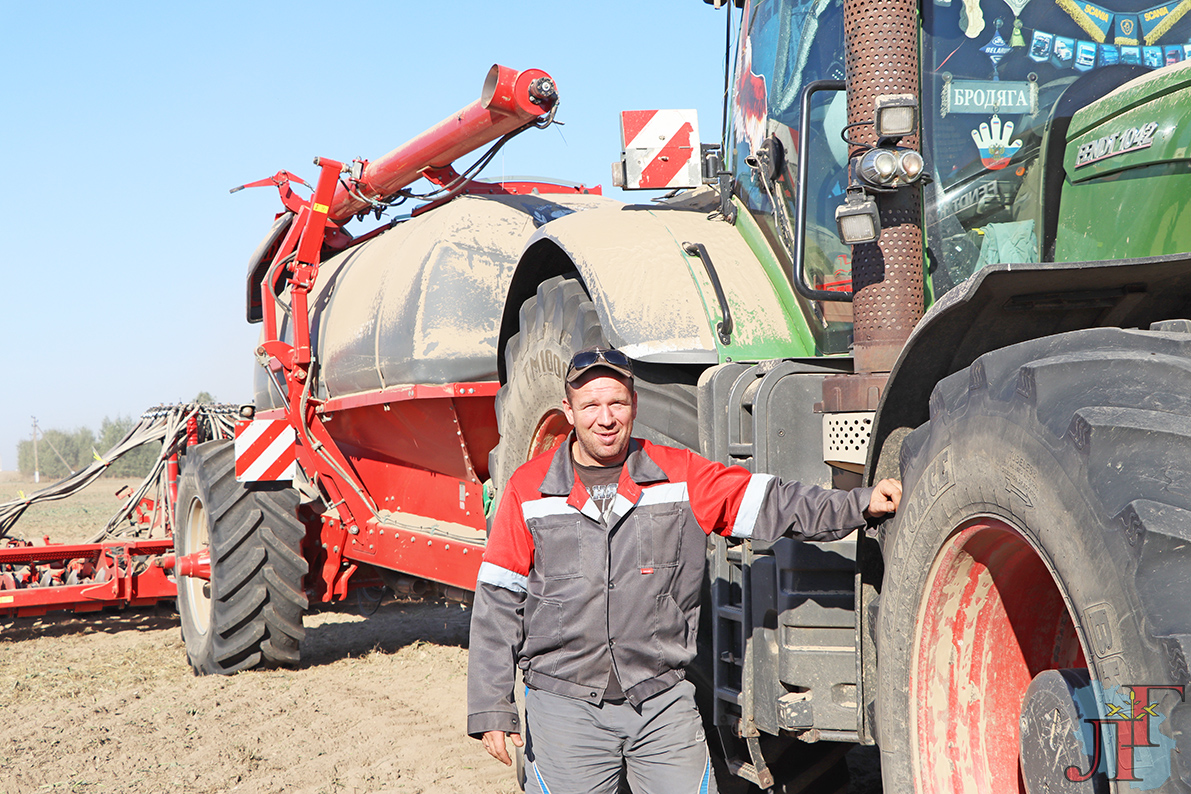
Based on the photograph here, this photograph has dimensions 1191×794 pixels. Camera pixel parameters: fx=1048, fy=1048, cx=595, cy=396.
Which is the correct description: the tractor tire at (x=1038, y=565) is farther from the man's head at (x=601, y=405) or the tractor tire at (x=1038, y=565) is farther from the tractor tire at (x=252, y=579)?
the tractor tire at (x=252, y=579)

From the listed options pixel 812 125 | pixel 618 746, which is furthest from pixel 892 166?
pixel 618 746

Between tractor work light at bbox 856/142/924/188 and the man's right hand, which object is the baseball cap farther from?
the man's right hand

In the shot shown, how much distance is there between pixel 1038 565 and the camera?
7.28 ft

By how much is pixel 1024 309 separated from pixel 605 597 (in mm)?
1215

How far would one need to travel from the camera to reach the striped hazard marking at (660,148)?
391 centimetres

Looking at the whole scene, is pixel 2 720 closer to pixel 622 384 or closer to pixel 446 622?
pixel 446 622

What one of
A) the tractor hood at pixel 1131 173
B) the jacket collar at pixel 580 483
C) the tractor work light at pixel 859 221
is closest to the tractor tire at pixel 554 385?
the jacket collar at pixel 580 483

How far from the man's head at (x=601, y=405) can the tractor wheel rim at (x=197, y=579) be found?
4864 millimetres

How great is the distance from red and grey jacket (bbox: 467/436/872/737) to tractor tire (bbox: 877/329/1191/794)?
0.40 meters

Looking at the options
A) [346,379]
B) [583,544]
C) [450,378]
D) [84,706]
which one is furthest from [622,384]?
[84,706]

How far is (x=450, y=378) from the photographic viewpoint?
5.44m

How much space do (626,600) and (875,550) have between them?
65 centimetres

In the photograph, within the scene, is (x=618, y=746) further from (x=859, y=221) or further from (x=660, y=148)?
(x=660, y=148)

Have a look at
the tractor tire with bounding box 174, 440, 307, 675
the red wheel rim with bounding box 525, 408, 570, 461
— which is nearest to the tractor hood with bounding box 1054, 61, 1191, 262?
the red wheel rim with bounding box 525, 408, 570, 461
